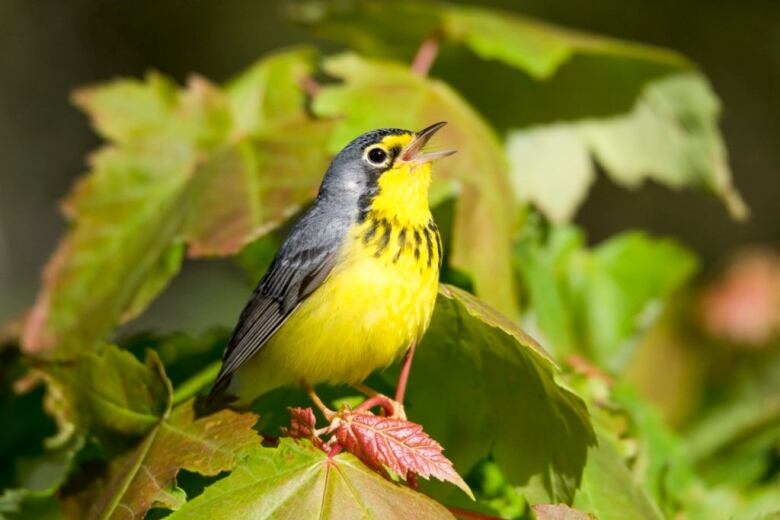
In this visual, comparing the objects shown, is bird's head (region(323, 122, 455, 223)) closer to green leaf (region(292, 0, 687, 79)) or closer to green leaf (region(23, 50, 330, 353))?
green leaf (region(23, 50, 330, 353))

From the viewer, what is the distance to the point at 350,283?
135 centimetres

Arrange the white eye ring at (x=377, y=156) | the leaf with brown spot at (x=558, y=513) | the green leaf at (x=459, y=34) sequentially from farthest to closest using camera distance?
the green leaf at (x=459, y=34) < the white eye ring at (x=377, y=156) < the leaf with brown spot at (x=558, y=513)

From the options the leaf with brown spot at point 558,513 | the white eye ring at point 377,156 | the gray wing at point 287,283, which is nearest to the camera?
the leaf with brown spot at point 558,513

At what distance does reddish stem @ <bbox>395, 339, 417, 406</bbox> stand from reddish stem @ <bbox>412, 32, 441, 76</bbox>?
0.64 metres

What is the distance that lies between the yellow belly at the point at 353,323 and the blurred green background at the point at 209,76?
340 cm

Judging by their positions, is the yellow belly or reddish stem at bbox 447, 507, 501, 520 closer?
reddish stem at bbox 447, 507, 501, 520

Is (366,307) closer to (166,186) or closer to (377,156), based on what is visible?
(377,156)

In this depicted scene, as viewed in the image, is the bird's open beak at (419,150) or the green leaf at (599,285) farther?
the green leaf at (599,285)

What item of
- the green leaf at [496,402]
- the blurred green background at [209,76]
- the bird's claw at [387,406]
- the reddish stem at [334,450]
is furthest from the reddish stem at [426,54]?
the blurred green background at [209,76]

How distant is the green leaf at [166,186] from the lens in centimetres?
146

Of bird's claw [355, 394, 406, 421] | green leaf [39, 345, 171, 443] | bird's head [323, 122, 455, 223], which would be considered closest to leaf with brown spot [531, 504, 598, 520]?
bird's claw [355, 394, 406, 421]

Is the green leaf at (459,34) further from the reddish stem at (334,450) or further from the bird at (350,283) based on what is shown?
the reddish stem at (334,450)

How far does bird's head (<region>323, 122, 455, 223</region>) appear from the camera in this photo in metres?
1.46

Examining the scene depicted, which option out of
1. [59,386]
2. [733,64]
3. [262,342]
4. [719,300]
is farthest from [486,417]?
[733,64]
